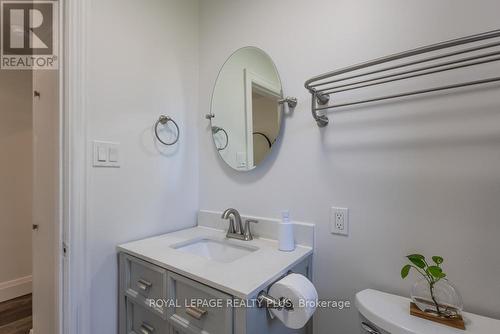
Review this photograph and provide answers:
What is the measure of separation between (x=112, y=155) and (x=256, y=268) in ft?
2.78

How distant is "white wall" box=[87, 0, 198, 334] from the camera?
3.72ft

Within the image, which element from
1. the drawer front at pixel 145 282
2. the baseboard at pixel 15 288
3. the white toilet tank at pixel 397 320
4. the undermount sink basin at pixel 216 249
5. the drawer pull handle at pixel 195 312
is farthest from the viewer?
the baseboard at pixel 15 288

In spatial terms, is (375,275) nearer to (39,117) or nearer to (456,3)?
(456,3)

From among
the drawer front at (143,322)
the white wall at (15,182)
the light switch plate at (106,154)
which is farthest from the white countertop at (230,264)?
the white wall at (15,182)

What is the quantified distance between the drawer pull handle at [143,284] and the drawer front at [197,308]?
0.47 feet

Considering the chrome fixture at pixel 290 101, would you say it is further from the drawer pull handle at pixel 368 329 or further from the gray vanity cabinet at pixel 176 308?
the drawer pull handle at pixel 368 329

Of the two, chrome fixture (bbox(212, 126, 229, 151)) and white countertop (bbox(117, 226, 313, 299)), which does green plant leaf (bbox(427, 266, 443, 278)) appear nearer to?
Answer: white countertop (bbox(117, 226, 313, 299))

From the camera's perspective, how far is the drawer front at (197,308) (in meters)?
0.79

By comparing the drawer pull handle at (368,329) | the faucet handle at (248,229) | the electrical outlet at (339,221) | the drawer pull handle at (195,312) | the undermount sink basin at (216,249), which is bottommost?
the drawer pull handle at (368,329)

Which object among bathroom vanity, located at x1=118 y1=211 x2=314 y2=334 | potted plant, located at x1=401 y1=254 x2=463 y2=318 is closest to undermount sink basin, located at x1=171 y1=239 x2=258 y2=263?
bathroom vanity, located at x1=118 y1=211 x2=314 y2=334

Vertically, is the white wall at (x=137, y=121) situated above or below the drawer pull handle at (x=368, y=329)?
above

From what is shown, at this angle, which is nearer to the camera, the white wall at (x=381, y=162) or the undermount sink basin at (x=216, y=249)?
the white wall at (x=381, y=162)

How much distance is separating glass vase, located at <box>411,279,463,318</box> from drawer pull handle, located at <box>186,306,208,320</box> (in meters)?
0.72

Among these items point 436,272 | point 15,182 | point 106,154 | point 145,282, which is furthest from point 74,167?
point 15,182
